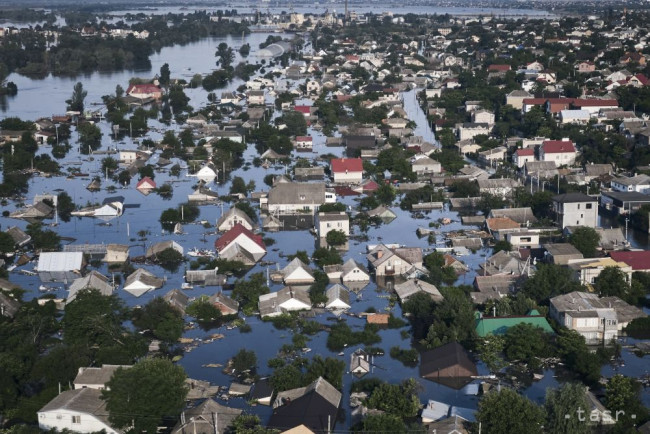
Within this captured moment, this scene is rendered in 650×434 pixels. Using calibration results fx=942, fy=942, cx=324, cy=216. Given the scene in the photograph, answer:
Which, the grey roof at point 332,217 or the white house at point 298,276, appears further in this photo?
the grey roof at point 332,217

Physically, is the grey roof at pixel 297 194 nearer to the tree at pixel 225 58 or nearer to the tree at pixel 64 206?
the tree at pixel 64 206

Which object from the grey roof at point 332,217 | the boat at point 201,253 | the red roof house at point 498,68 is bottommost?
the red roof house at point 498,68

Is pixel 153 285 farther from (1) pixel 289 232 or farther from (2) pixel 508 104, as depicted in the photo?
(2) pixel 508 104

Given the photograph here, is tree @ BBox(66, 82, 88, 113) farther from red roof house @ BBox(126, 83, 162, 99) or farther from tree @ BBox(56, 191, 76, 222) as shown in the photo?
tree @ BBox(56, 191, 76, 222)

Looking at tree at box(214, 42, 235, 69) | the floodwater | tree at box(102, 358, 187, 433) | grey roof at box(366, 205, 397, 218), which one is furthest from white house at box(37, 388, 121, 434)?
tree at box(214, 42, 235, 69)

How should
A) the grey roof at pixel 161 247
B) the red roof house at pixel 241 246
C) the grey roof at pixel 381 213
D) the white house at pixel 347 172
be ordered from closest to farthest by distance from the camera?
the red roof house at pixel 241 246, the grey roof at pixel 161 247, the grey roof at pixel 381 213, the white house at pixel 347 172

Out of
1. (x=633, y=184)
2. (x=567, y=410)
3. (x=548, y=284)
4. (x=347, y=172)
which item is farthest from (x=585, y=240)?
(x=347, y=172)

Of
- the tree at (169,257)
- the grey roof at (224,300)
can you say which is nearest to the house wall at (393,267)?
the grey roof at (224,300)
